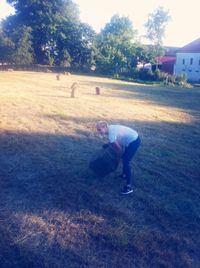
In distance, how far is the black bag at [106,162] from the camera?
5902 mm

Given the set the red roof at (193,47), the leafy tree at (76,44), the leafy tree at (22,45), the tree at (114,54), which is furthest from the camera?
the red roof at (193,47)

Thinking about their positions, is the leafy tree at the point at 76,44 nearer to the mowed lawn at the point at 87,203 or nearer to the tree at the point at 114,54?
the tree at the point at 114,54

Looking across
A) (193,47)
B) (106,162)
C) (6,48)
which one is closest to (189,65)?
(193,47)

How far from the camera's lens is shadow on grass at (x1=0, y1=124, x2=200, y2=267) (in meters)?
4.26

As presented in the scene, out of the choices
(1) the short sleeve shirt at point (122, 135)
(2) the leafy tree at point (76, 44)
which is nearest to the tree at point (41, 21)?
(2) the leafy tree at point (76, 44)

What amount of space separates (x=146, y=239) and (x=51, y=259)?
4.84 ft

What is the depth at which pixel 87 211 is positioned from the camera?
532cm

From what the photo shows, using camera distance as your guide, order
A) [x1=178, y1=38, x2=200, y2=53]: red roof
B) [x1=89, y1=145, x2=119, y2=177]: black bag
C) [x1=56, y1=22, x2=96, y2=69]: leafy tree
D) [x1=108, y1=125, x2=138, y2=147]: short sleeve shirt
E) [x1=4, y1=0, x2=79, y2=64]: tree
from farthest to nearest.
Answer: [x1=178, y1=38, x2=200, y2=53]: red roof, [x1=56, y1=22, x2=96, y2=69]: leafy tree, [x1=4, y1=0, x2=79, y2=64]: tree, [x1=89, y1=145, x2=119, y2=177]: black bag, [x1=108, y1=125, x2=138, y2=147]: short sleeve shirt

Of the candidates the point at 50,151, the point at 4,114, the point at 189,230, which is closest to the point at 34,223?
the point at 189,230

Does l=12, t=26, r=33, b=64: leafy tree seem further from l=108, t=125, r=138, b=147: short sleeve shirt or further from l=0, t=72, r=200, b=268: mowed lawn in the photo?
l=108, t=125, r=138, b=147: short sleeve shirt

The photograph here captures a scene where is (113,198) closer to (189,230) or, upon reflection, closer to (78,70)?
(189,230)

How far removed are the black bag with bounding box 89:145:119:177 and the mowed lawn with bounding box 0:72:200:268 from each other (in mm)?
252

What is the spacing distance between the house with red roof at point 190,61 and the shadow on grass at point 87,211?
1819 inches

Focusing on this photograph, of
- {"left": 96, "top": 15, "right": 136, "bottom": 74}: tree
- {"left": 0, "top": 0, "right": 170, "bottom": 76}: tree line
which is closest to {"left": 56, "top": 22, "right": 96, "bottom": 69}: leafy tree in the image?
{"left": 0, "top": 0, "right": 170, "bottom": 76}: tree line
